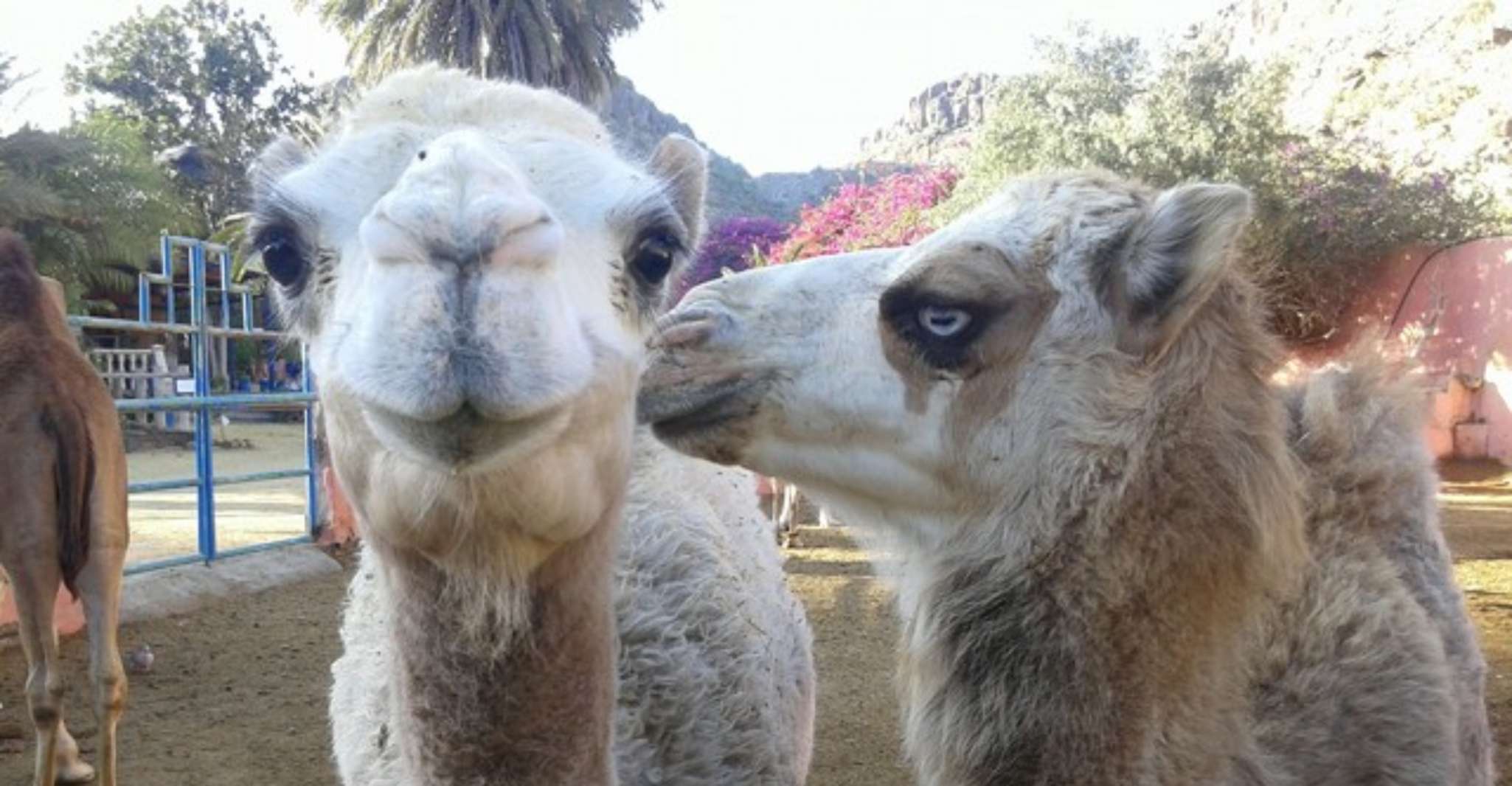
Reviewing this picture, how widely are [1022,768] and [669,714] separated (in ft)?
3.97

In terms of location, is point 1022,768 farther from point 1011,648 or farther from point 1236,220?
point 1236,220

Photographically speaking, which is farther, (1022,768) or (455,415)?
(1022,768)

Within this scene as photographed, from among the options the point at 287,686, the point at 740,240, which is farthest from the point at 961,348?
the point at 740,240

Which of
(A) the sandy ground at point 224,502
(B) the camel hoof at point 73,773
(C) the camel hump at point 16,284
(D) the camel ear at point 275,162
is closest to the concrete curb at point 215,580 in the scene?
(A) the sandy ground at point 224,502

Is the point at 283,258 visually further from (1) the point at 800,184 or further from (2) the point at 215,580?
(1) the point at 800,184

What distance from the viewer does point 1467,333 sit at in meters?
16.6

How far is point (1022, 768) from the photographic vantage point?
2.09m

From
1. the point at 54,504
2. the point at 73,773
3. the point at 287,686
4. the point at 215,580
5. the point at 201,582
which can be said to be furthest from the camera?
the point at 215,580

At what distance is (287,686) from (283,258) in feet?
18.6

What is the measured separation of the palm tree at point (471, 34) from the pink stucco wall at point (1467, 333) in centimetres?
1545

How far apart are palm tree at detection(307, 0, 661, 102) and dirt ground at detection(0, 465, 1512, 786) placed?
584 inches

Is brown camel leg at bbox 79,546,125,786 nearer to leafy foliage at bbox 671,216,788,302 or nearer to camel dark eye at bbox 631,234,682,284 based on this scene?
camel dark eye at bbox 631,234,682,284

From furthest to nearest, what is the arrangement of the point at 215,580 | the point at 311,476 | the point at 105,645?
the point at 311,476
the point at 215,580
the point at 105,645

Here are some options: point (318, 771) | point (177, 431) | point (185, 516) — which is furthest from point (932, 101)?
point (318, 771)
